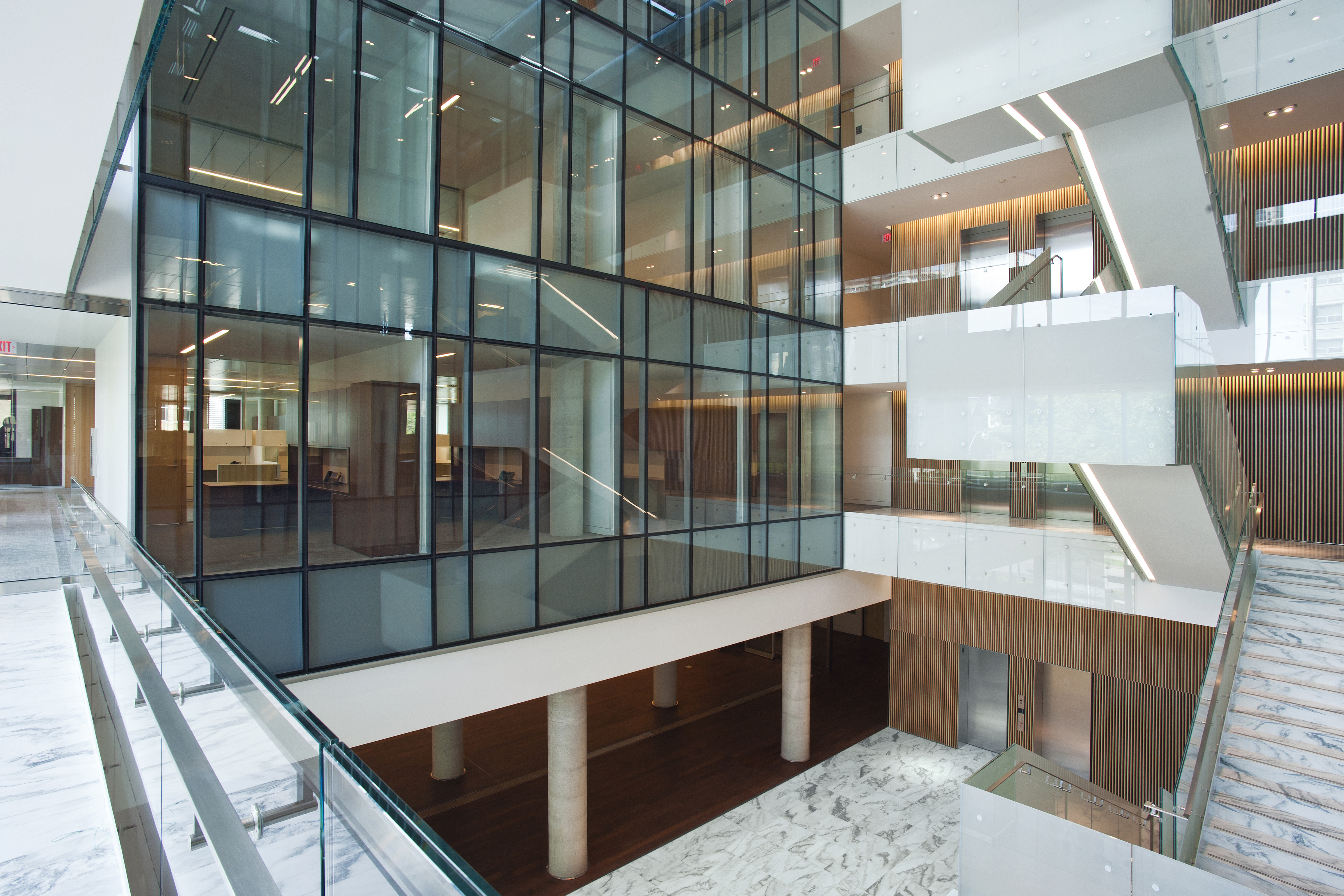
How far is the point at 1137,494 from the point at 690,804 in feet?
29.0

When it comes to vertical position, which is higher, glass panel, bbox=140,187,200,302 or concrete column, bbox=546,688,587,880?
glass panel, bbox=140,187,200,302

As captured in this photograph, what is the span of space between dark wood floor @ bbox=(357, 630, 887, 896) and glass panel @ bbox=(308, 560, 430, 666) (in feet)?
15.5

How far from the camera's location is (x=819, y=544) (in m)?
13.9

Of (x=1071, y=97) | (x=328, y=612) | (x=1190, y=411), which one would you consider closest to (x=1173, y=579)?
(x=1190, y=411)

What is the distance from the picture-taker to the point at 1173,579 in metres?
9.95

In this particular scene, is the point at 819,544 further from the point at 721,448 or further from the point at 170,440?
the point at 170,440

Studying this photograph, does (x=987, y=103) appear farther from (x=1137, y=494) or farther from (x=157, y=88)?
(x=157, y=88)

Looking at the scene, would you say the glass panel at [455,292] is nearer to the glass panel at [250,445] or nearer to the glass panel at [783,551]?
the glass panel at [250,445]

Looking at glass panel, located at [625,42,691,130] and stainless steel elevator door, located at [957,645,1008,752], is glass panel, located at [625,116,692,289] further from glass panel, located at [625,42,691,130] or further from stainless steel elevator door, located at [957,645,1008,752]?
stainless steel elevator door, located at [957,645,1008,752]

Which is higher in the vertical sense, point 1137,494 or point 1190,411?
point 1190,411

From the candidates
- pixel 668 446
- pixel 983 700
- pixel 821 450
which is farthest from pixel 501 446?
Result: pixel 983 700

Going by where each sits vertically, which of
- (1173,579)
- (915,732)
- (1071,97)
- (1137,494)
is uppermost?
(1071,97)

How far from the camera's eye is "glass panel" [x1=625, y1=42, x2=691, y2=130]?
10.7 m

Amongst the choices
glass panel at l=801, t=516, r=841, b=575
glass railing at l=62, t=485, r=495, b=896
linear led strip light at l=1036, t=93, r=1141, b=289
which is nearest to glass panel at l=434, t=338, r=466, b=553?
glass railing at l=62, t=485, r=495, b=896
